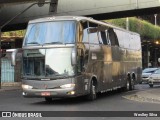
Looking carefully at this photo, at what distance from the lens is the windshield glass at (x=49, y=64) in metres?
20.5

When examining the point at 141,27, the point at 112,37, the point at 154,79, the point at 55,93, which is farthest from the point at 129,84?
the point at 141,27

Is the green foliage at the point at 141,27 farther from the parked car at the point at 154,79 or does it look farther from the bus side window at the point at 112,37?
the bus side window at the point at 112,37

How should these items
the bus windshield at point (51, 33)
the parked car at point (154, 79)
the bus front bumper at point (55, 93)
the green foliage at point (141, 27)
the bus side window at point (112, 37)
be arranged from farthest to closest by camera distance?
the green foliage at point (141, 27)
the parked car at point (154, 79)
the bus side window at point (112, 37)
the bus windshield at point (51, 33)
the bus front bumper at point (55, 93)

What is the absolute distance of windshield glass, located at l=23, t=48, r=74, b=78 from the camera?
20469 millimetres

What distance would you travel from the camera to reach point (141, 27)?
64.8 metres

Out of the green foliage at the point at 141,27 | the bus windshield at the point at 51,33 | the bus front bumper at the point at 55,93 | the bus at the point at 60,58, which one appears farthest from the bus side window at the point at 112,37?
the green foliage at the point at 141,27

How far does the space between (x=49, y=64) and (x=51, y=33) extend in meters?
1.39

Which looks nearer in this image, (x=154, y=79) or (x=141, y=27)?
(x=154, y=79)

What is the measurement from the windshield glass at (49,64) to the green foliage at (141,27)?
36.9 meters

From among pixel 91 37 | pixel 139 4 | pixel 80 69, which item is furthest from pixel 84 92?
pixel 139 4

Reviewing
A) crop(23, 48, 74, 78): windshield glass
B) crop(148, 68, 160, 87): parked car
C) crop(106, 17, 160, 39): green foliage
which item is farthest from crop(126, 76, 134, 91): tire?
crop(106, 17, 160, 39): green foliage

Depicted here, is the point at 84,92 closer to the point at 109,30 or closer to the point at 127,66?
the point at 109,30

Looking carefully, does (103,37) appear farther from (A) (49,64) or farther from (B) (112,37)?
(A) (49,64)

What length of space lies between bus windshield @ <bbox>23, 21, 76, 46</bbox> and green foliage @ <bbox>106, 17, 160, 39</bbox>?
120 ft
